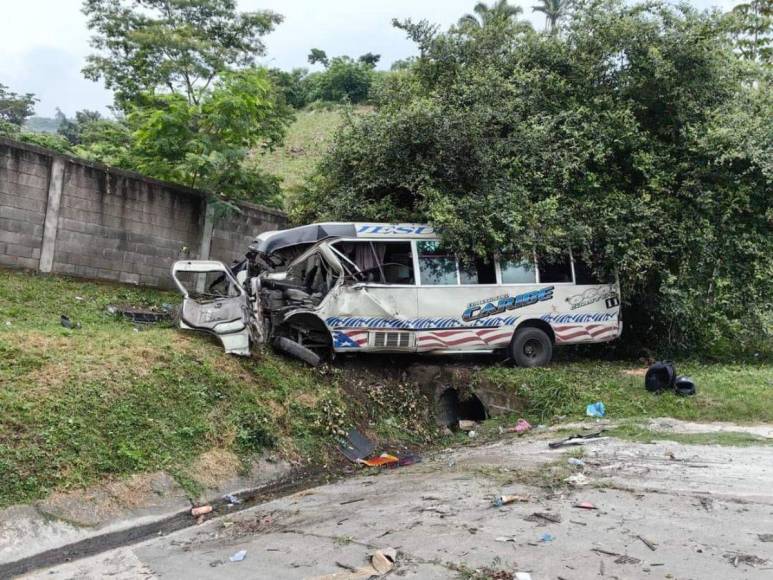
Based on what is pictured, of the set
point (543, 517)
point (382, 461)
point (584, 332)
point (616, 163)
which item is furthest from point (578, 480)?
point (616, 163)

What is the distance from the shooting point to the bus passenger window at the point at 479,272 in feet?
30.8

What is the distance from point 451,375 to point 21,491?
5.80 metres

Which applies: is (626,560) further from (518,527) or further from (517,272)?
(517,272)

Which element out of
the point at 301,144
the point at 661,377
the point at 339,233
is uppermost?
the point at 301,144

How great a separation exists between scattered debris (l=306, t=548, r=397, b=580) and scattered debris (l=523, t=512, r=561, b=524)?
1.14 metres

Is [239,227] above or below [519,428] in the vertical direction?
above

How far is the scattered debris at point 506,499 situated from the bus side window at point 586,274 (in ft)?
17.8

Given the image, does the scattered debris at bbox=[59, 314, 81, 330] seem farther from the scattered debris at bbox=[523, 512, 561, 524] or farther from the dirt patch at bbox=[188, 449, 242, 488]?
the scattered debris at bbox=[523, 512, 561, 524]

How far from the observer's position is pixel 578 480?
18.4 ft

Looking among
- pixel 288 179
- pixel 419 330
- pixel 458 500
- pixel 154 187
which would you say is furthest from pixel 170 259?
pixel 288 179

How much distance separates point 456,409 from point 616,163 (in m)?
5.23

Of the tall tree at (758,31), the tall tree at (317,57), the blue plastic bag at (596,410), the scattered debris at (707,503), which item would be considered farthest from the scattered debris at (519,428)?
the tall tree at (317,57)

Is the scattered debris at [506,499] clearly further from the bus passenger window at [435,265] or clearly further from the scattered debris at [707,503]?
the bus passenger window at [435,265]

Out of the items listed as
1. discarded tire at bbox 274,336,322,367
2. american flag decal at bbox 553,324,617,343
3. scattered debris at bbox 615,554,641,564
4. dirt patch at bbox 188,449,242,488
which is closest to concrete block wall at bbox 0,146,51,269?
discarded tire at bbox 274,336,322,367
